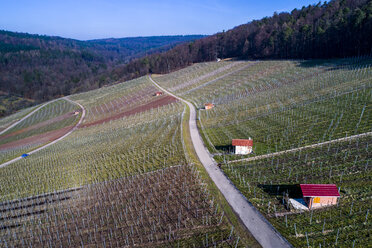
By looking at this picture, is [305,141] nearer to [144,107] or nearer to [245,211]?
[245,211]

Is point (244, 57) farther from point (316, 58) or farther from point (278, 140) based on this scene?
point (278, 140)

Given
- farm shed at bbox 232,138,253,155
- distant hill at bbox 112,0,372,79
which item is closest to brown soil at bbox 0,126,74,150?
farm shed at bbox 232,138,253,155

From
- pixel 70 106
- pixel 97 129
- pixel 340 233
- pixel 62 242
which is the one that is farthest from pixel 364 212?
pixel 70 106

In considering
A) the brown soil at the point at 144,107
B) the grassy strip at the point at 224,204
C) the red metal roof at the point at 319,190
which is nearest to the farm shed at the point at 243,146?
the grassy strip at the point at 224,204

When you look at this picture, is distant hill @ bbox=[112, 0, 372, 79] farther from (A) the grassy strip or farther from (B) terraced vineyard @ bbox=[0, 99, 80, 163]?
(B) terraced vineyard @ bbox=[0, 99, 80, 163]

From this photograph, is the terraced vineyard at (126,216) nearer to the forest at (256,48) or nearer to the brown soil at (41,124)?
the brown soil at (41,124)

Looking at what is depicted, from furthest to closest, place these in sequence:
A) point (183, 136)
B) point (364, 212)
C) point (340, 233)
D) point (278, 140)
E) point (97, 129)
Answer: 1. point (97, 129)
2. point (183, 136)
3. point (278, 140)
4. point (364, 212)
5. point (340, 233)

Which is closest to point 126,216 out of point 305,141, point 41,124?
point 305,141
